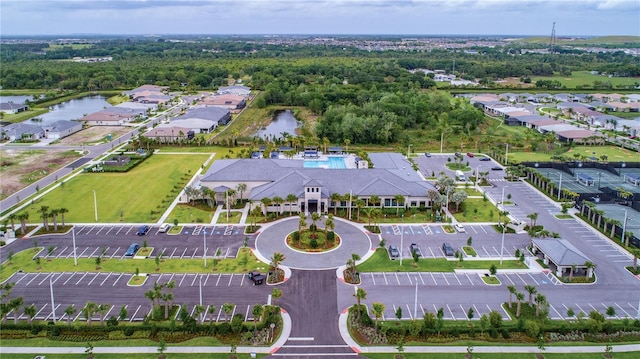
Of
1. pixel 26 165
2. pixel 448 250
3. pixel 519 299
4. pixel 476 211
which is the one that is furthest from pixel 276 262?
pixel 26 165

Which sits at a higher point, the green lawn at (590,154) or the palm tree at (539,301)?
the green lawn at (590,154)

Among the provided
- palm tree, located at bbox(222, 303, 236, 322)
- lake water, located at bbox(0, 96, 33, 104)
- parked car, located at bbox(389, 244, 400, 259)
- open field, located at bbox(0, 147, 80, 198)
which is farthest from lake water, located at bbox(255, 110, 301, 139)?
lake water, located at bbox(0, 96, 33, 104)

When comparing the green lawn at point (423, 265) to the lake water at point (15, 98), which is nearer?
the green lawn at point (423, 265)

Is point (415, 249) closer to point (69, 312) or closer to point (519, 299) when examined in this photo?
point (519, 299)

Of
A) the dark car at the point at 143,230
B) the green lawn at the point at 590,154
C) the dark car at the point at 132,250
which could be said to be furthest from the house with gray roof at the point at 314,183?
the green lawn at the point at 590,154

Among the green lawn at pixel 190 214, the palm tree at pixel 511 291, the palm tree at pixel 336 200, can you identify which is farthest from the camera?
the palm tree at pixel 336 200

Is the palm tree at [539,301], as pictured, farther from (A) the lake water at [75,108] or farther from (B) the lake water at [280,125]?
(A) the lake water at [75,108]

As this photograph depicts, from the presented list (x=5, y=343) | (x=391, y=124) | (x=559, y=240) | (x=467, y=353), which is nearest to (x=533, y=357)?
(x=467, y=353)
